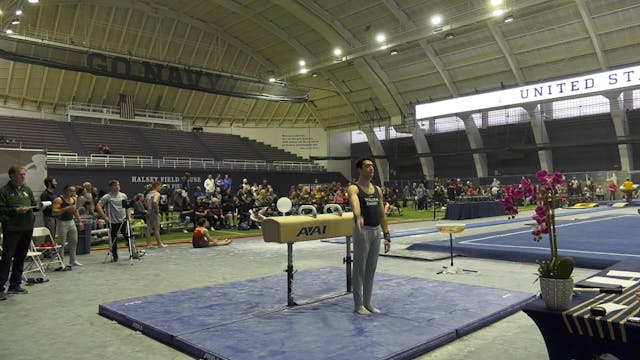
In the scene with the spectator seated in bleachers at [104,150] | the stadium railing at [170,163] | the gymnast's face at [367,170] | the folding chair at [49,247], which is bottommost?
the folding chair at [49,247]

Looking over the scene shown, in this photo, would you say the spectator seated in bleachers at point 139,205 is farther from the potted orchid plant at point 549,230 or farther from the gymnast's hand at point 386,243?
the potted orchid plant at point 549,230

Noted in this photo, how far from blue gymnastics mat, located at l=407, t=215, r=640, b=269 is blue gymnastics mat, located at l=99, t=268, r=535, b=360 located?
98.2 inches

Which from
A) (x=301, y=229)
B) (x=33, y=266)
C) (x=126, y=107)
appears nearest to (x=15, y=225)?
(x=33, y=266)

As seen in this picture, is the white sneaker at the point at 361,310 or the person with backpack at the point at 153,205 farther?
the person with backpack at the point at 153,205

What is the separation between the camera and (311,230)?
5.08m

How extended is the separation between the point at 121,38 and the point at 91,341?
30407 mm

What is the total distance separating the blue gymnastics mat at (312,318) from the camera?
3520 millimetres

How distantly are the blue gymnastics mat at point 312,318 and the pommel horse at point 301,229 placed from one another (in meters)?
0.43

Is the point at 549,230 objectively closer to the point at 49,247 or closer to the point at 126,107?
the point at 49,247

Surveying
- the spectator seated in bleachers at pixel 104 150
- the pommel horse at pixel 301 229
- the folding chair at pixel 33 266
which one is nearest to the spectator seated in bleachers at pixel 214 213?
the folding chair at pixel 33 266

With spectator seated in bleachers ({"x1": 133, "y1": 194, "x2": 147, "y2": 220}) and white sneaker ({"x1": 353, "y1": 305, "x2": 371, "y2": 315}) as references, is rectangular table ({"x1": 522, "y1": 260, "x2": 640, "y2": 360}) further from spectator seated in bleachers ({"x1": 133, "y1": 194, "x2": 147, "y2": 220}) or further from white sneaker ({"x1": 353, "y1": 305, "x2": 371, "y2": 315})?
spectator seated in bleachers ({"x1": 133, "y1": 194, "x2": 147, "y2": 220})

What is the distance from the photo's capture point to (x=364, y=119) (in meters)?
34.4

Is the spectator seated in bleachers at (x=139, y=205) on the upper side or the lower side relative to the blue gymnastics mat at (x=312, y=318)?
upper

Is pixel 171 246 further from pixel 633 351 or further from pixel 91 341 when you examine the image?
pixel 633 351
